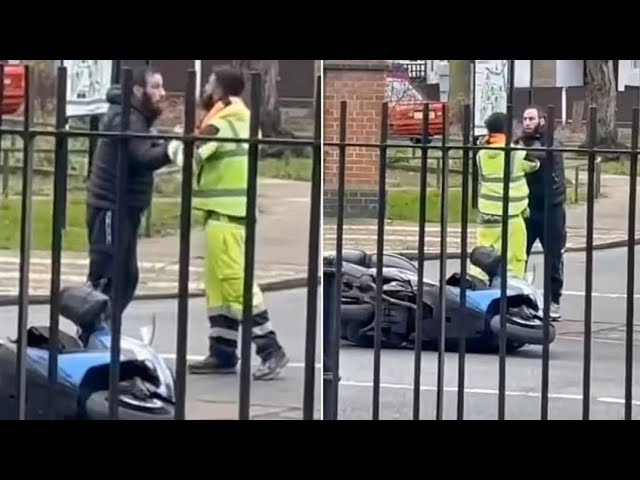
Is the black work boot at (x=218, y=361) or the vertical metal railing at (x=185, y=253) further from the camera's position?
the black work boot at (x=218, y=361)

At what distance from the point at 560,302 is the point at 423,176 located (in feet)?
1.99

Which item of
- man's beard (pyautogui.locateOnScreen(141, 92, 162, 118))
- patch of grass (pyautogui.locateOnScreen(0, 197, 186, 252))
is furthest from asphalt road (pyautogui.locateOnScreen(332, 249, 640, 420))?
man's beard (pyautogui.locateOnScreen(141, 92, 162, 118))

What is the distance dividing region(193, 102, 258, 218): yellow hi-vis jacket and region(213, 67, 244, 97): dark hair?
37mm

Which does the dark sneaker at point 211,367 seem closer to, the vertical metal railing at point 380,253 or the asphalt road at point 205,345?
the asphalt road at point 205,345

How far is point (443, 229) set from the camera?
422cm

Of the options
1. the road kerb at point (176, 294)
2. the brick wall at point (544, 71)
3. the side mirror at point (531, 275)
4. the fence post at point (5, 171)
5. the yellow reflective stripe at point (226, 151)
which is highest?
the brick wall at point (544, 71)

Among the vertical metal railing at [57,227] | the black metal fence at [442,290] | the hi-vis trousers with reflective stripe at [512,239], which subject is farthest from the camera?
the hi-vis trousers with reflective stripe at [512,239]

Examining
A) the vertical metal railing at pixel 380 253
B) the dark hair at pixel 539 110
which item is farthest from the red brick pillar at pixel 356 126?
the dark hair at pixel 539 110

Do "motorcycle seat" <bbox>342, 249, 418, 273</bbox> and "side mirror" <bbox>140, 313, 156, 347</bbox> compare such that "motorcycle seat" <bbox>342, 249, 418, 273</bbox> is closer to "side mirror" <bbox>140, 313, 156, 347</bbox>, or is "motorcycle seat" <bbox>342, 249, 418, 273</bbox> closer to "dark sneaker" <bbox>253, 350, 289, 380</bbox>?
"dark sneaker" <bbox>253, 350, 289, 380</bbox>

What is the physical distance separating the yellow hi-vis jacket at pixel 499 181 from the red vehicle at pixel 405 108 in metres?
Answer: 0.21

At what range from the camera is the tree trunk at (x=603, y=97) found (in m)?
4.12

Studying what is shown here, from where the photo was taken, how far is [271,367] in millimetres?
4098

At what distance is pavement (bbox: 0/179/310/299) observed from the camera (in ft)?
13.1
